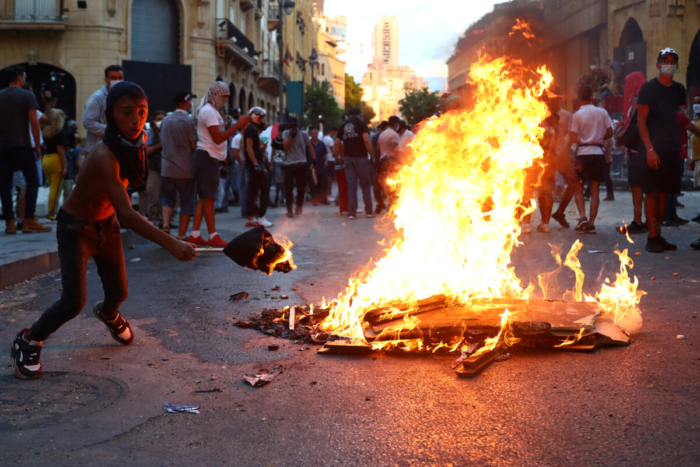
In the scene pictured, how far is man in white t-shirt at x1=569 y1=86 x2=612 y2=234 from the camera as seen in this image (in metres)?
10.1

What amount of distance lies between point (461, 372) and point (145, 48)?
28283mm

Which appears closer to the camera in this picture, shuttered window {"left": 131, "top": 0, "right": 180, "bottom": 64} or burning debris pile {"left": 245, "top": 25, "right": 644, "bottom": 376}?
burning debris pile {"left": 245, "top": 25, "right": 644, "bottom": 376}

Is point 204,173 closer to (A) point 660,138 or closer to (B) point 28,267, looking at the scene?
(B) point 28,267

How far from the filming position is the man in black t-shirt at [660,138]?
804 cm

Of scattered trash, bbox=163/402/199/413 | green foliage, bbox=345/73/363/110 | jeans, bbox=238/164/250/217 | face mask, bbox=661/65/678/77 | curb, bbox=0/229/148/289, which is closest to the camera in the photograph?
scattered trash, bbox=163/402/199/413

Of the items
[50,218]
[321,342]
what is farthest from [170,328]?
[50,218]

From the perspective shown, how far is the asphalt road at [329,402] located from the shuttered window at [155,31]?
25.6 m

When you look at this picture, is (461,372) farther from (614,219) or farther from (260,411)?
(614,219)

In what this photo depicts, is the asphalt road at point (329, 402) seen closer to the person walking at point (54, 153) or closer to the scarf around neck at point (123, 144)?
the scarf around neck at point (123, 144)

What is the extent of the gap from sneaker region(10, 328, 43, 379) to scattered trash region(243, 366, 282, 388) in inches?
44.3

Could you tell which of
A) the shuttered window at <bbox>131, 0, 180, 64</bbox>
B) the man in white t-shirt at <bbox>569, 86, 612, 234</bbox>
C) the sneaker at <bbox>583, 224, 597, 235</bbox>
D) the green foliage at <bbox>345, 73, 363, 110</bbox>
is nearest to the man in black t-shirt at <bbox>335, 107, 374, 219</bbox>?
the man in white t-shirt at <bbox>569, 86, 612, 234</bbox>

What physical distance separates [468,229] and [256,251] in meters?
2.01

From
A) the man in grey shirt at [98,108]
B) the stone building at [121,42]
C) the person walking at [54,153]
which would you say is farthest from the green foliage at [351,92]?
the man in grey shirt at [98,108]

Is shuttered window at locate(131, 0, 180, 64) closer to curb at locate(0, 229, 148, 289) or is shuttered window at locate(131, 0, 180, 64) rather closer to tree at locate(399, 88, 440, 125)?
curb at locate(0, 229, 148, 289)
